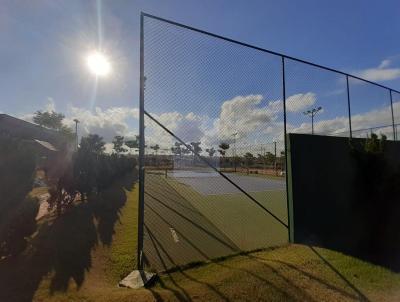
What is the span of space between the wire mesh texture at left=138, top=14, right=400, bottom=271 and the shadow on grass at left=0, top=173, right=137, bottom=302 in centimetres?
100

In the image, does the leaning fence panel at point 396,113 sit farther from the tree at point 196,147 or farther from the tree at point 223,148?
the tree at point 196,147

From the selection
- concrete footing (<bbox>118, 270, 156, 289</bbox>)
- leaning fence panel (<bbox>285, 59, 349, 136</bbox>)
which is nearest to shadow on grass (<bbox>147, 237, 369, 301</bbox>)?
concrete footing (<bbox>118, 270, 156, 289</bbox>)

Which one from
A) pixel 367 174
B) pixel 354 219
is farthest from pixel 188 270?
pixel 367 174

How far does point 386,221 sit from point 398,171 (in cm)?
139

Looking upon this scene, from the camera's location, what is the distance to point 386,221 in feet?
23.1

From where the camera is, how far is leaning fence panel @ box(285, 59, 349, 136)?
18.1ft

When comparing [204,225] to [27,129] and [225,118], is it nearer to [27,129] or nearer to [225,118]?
[225,118]

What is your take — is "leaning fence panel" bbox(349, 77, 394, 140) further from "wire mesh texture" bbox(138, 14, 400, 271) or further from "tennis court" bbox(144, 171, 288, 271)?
"tennis court" bbox(144, 171, 288, 271)

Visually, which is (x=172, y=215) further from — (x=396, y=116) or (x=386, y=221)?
(x=396, y=116)

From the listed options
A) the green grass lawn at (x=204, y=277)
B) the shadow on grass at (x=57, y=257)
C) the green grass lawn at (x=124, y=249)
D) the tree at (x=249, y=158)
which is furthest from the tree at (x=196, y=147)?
the shadow on grass at (x=57, y=257)

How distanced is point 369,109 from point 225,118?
5044 mm

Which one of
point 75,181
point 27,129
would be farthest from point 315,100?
point 27,129

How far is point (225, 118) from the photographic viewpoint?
15.4 ft

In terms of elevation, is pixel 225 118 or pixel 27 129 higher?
pixel 27 129
